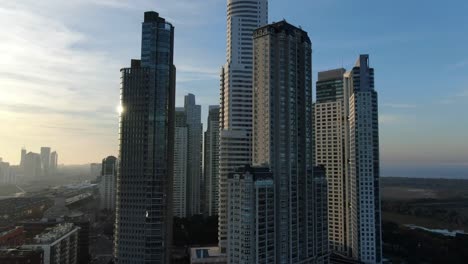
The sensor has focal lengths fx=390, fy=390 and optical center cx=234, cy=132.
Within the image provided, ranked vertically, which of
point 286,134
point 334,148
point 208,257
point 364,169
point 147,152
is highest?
point 286,134

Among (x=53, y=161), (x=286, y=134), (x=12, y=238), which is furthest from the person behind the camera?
(x=53, y=161)

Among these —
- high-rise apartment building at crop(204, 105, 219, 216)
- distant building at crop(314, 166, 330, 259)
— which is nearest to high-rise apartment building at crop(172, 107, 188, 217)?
high-rise apartment building at crop(204, 105, 219, 216)

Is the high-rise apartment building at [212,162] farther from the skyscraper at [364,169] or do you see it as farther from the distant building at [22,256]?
the distant building at [22,256]

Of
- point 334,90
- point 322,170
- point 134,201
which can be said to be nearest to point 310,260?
point 322,170

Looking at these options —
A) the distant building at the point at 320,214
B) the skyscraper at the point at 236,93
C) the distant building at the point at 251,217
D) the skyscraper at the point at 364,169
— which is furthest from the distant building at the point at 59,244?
the skyscraper at the point at 364,169

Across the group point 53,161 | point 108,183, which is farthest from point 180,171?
point 53,161

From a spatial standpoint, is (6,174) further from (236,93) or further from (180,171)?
(236,93)

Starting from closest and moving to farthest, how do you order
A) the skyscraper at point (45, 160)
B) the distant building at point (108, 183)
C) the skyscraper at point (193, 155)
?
the skyscraper at point (193, 155), the distant building at point (108, 183), the skyscraper at point (45, 160)
